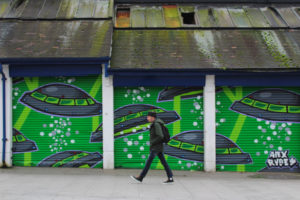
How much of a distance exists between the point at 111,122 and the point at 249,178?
419 cm

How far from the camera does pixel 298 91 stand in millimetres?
8914

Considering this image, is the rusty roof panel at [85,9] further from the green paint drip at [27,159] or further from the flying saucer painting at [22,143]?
the green paint drip at [27,159]

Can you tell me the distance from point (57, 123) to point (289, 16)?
881 cm

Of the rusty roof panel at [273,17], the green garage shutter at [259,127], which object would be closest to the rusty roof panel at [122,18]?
the green garage shutter at [259,127]

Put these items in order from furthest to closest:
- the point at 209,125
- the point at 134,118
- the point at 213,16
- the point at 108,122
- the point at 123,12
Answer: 1. the point at 123,12
2. the point at 213,16
3. the point at 134,118
4. the point at 209,125
5. the point at 108,122

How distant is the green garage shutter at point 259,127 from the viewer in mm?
8906

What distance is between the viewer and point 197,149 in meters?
8.88

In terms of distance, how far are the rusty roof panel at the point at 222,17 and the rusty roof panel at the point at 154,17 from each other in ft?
6.34

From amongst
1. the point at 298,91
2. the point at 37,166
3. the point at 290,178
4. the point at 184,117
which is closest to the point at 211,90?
the point at 184,117

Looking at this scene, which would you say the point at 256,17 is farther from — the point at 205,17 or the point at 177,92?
the point at 177,92

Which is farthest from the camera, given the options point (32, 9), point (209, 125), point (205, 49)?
point (32, 9)

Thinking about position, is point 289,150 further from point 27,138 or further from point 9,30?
point 9,30

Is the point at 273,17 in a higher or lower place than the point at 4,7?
lower

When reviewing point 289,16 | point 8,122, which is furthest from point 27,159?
point 289,16
